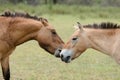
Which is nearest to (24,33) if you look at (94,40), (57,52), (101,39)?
(57,52)

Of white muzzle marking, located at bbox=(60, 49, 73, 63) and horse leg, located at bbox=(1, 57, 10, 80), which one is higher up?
white muzzle marking, located at bbox=(60, 49, 73, 63)

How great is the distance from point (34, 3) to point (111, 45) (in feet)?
122

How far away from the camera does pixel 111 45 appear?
938 centimetres

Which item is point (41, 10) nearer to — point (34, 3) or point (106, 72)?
point (34, 3)

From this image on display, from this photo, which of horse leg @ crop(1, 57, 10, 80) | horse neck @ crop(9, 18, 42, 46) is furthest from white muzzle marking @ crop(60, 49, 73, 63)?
horse leg @ crop(1, 57, 10, 80)

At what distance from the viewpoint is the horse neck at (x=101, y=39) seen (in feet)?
30.6

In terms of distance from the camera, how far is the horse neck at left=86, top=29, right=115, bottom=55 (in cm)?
934

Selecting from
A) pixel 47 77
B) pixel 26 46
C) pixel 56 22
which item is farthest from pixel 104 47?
pixel 56 22

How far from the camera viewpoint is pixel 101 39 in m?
9.41

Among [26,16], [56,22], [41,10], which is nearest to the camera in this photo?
[26,16]

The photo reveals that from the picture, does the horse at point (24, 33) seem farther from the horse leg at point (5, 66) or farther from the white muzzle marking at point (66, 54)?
the white muzzle marking at point (66, 54)

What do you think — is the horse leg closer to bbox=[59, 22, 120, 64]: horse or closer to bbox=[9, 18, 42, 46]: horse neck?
bbox=[9, 18, 42, 46]: horse neck

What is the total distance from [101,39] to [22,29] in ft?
6.09

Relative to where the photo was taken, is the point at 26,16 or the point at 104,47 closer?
the point at 104,47
